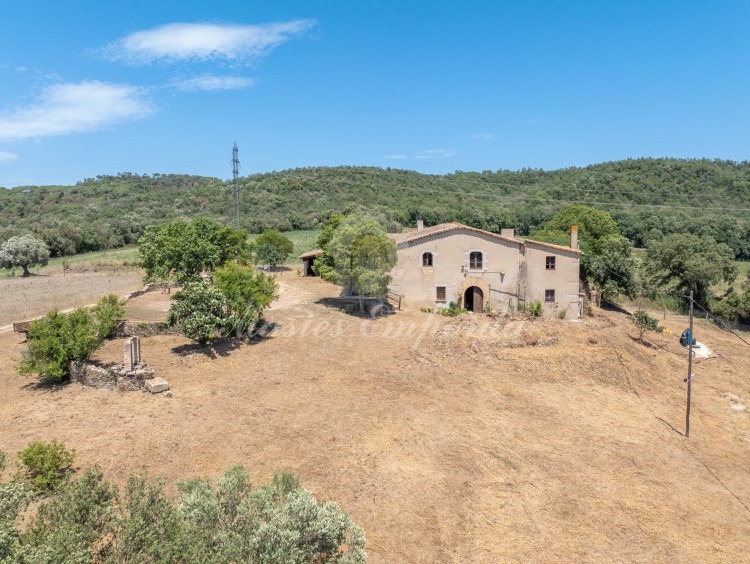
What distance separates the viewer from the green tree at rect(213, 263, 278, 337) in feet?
78.5

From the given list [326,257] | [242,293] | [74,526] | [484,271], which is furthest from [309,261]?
[74,526]

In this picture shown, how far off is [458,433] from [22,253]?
64.9m

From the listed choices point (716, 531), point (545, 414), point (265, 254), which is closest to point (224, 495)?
point (716, 531)

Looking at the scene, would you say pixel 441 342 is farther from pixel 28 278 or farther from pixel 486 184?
pixel 486 184

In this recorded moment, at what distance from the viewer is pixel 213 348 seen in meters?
23.0

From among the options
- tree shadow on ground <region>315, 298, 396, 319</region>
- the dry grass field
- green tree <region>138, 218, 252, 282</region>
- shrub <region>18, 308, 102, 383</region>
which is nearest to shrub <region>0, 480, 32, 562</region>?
the dry grass field

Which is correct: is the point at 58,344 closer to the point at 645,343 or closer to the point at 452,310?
the point at 452,310

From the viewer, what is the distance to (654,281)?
149ft

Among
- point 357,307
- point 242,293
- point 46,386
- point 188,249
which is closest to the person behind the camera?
point 46,386

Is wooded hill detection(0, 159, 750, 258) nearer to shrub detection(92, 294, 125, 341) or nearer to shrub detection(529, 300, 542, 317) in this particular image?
shrub detection(529, 300, 542, 317)

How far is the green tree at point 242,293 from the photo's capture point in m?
23.9

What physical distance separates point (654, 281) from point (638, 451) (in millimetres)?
36237

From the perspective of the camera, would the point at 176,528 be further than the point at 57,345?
No

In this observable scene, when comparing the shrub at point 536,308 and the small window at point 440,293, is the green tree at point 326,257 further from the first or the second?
the shrub at point 536,308
